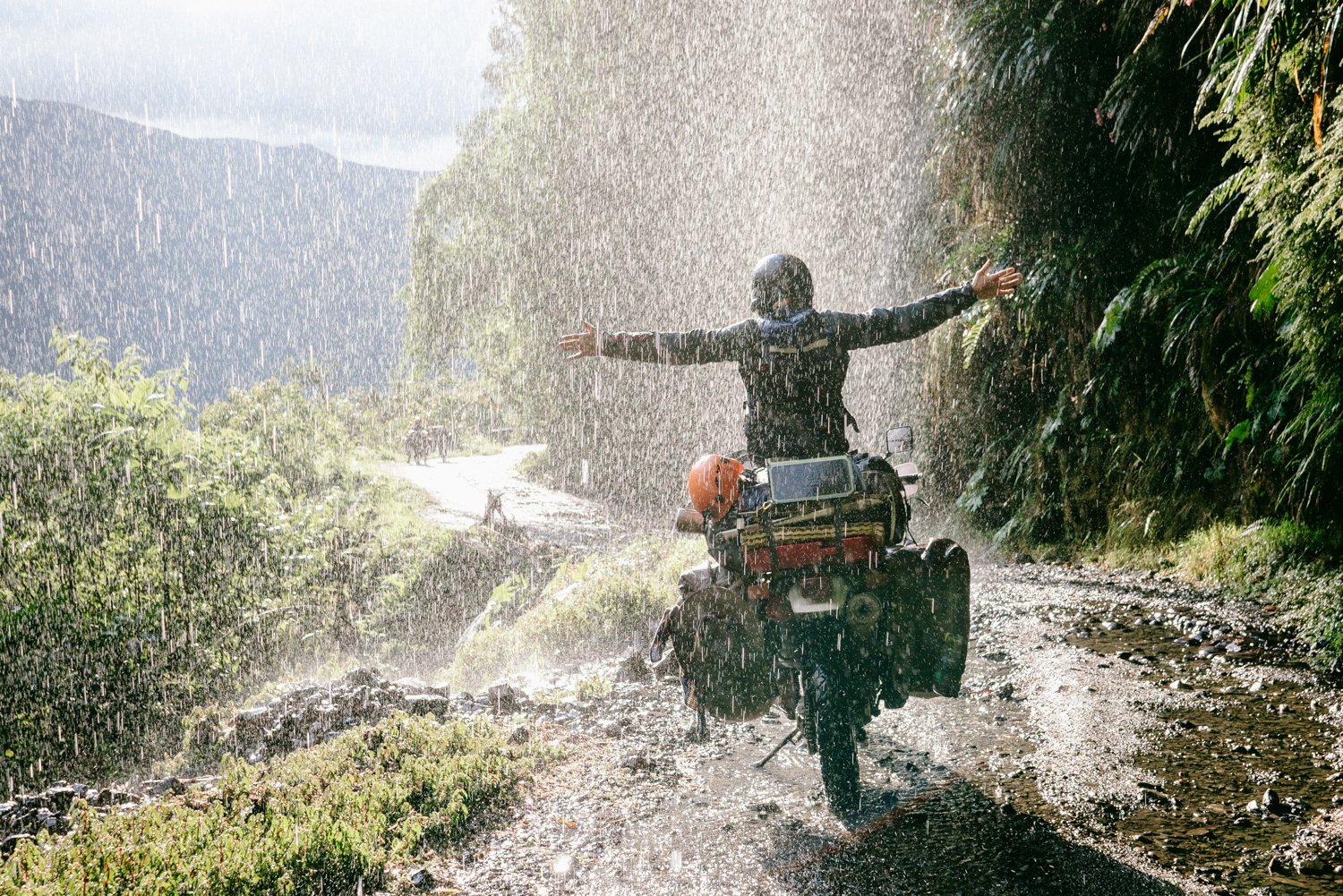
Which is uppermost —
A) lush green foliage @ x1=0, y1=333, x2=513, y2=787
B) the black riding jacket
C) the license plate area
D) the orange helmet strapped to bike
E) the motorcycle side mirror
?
the black riding jacket

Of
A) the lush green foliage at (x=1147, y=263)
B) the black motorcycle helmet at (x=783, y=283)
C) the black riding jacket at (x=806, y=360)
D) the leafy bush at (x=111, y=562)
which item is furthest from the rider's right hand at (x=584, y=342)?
the leafy bush at (x=111, y=562)

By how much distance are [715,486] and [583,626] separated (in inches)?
246

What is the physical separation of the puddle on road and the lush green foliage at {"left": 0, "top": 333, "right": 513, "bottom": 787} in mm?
12201

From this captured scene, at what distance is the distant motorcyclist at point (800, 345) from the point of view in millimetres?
4301

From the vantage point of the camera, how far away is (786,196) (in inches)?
861

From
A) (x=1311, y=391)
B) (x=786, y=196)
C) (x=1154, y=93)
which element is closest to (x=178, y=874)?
(x=1311, y=391)

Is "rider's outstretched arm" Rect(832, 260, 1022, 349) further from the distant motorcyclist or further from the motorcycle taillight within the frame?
the motorcycle taillight

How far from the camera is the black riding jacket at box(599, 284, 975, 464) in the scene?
429 centimetres

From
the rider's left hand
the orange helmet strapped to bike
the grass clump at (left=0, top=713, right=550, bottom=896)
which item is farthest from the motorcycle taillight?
the grass clump at (left=0, top=713, right=550, bottom=896)

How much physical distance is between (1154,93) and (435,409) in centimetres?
5195

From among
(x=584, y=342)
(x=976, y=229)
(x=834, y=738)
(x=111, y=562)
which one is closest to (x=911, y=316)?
(x=584, y=342)

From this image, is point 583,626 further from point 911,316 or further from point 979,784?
point 911,316

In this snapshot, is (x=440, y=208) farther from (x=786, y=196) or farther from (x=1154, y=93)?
(x=1154, y=93)

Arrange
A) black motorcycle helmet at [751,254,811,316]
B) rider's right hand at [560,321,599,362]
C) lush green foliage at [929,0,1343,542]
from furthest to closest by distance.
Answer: lush green foliage at [929,0,1343,542] < rider's right hand at [560,321,599,362] < black motorcycle helmet at [751,254,811,316]
